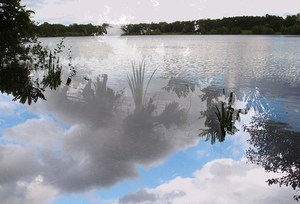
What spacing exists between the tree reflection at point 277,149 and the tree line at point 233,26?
415 ft

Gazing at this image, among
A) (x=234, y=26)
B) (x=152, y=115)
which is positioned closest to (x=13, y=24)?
(x=152, y=115)

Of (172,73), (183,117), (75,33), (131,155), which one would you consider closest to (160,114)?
(183,117)

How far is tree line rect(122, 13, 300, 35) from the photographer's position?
463 ft

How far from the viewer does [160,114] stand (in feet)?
70.0

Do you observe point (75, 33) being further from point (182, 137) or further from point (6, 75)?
point (182, 137)

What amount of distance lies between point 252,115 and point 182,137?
4.45m

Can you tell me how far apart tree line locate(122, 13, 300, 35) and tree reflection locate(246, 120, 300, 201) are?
126m

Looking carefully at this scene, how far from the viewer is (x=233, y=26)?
162m

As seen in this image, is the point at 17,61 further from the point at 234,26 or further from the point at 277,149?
the point at 234,26

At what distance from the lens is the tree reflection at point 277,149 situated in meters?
12.9

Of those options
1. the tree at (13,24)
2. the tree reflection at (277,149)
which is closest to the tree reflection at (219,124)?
the tree reflection at (277,149)

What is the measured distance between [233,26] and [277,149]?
153 meters

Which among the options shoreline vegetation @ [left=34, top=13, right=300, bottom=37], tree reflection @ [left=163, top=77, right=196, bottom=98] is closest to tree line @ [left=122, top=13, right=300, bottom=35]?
shoreline vegetation @ [left=34, top=13, right=300, bottom=37]

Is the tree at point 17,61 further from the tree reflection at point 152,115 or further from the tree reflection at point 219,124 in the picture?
the tree reflection at point 219,124
